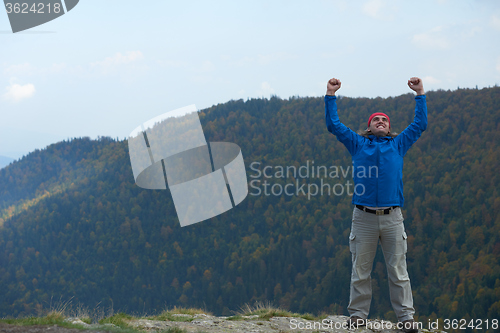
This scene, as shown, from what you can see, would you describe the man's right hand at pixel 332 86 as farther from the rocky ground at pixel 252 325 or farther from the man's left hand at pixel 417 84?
the rocky ground at pixel 252 325

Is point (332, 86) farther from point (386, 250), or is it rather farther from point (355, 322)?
point (355, 322)

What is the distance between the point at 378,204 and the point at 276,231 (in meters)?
101

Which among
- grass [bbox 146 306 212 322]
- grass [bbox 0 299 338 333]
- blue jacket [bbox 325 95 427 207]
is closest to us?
grass [bbox 0 299 338 333]

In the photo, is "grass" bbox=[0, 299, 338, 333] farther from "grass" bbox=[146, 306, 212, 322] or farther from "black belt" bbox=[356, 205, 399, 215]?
"black belt" bbox=[356, 205, 399, 215]

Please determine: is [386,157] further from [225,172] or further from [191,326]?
[225,172]

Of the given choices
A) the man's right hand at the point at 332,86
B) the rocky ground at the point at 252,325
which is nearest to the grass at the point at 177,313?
the rocky ground at the point at 252,325

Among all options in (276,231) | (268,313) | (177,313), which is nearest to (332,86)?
(268,313)

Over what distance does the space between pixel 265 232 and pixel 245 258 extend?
9.52 metres

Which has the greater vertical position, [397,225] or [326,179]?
[397,225]

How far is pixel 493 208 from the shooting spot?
303 feet

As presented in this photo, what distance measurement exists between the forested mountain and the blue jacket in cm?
7483

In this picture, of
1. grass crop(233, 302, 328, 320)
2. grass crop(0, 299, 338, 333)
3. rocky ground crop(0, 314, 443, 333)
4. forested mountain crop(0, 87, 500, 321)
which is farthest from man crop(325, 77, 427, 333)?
forested mountain crop(0, 87, 500, 321)

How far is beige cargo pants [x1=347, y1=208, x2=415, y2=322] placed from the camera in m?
4.96

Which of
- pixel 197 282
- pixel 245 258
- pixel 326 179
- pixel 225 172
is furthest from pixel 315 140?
pixel 225 172
